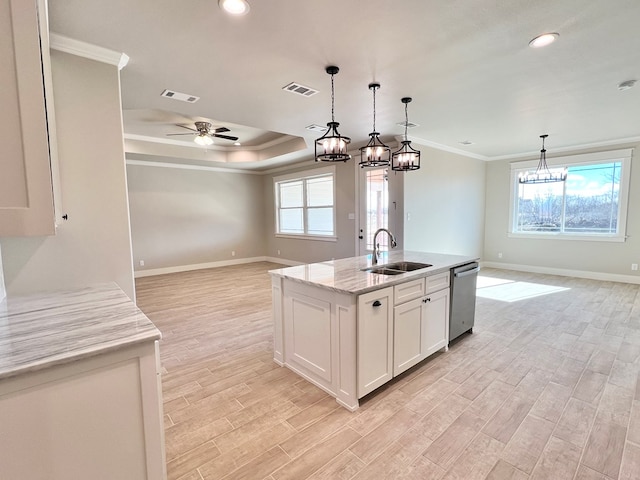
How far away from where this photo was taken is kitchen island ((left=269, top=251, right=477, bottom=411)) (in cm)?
211

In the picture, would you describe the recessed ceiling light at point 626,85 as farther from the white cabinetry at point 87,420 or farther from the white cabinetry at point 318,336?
the white cabinetry at point 87,420

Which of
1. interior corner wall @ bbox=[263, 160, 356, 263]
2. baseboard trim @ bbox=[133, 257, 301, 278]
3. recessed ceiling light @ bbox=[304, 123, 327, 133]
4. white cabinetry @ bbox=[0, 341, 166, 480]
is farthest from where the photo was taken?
baseboard trim @ bbox=[133, 257, 301, 278]

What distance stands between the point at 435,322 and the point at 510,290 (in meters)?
3.35

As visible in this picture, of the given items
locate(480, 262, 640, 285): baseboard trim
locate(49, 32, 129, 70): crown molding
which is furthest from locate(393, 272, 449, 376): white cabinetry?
locate(480, 262, 640, 285): baseboard trim

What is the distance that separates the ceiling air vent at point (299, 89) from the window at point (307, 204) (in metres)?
3.53

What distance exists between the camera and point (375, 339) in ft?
7.20

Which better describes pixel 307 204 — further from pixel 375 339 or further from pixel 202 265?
pixel 375 339

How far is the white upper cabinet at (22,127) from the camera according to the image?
3.23 ft

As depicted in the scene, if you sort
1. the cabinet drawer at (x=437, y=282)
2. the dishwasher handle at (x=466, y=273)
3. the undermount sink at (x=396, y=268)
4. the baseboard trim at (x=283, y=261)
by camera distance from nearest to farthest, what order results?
1. the cabinet drawer at (x=437, y=282)
2. the undermount sink at (x=396, y=268)
3. the dishwasher handle at (x=466, y=273)
4. the baseboard trim at (x=283, y=261)

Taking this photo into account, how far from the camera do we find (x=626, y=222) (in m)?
5.46

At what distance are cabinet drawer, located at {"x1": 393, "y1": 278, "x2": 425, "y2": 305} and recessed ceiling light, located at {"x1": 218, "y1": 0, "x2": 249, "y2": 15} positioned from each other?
2185mm

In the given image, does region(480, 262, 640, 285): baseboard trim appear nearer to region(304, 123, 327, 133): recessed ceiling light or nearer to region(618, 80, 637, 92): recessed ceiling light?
region(618, 80, 637, 92): recessed ceiling light

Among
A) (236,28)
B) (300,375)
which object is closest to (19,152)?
(236,28)

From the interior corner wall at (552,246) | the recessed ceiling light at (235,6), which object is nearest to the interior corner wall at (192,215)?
the recessed ceiling light at (235,6)
